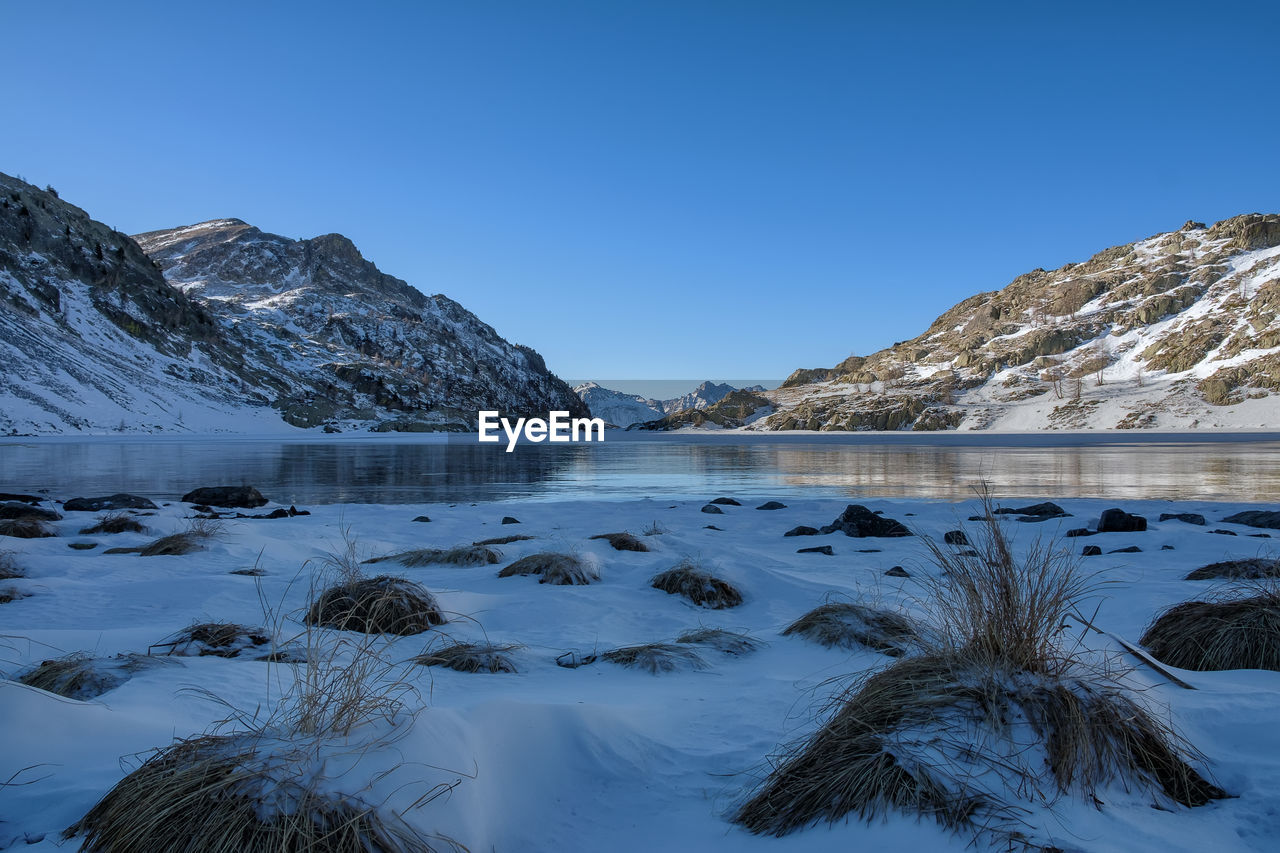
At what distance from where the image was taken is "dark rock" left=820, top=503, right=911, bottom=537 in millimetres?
11891

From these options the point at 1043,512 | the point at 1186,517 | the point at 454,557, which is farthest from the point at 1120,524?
the point at 454,557

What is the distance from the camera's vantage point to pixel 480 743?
3166mm

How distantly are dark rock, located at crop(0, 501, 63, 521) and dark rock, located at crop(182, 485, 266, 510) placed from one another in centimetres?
346

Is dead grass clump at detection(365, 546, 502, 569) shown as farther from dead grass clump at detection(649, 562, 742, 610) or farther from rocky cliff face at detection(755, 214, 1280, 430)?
rocky cliff face at detection(755, 214, 1280, 430)

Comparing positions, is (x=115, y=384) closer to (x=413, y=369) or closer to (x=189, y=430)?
(x=189, y=430)

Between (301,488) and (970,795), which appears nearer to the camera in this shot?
(970,795)

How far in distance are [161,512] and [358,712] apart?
42.9ft

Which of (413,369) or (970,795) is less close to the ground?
(413,369)

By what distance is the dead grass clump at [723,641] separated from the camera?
5.53 metres

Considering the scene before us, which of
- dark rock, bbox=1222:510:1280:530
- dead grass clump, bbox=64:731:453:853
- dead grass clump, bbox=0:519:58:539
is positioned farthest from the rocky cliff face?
dead grass clump, bbox=64:731:453:853

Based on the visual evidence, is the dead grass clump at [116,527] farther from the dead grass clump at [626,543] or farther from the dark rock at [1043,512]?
the dark rock at [1043,512]

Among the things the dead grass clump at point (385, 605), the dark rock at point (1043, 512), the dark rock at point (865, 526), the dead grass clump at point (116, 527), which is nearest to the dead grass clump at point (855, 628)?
the dead grass clump at point (385, 605)

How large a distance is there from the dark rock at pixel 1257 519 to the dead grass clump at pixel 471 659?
13528mm

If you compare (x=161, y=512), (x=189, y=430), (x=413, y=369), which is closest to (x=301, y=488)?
(x=161, y=512)
